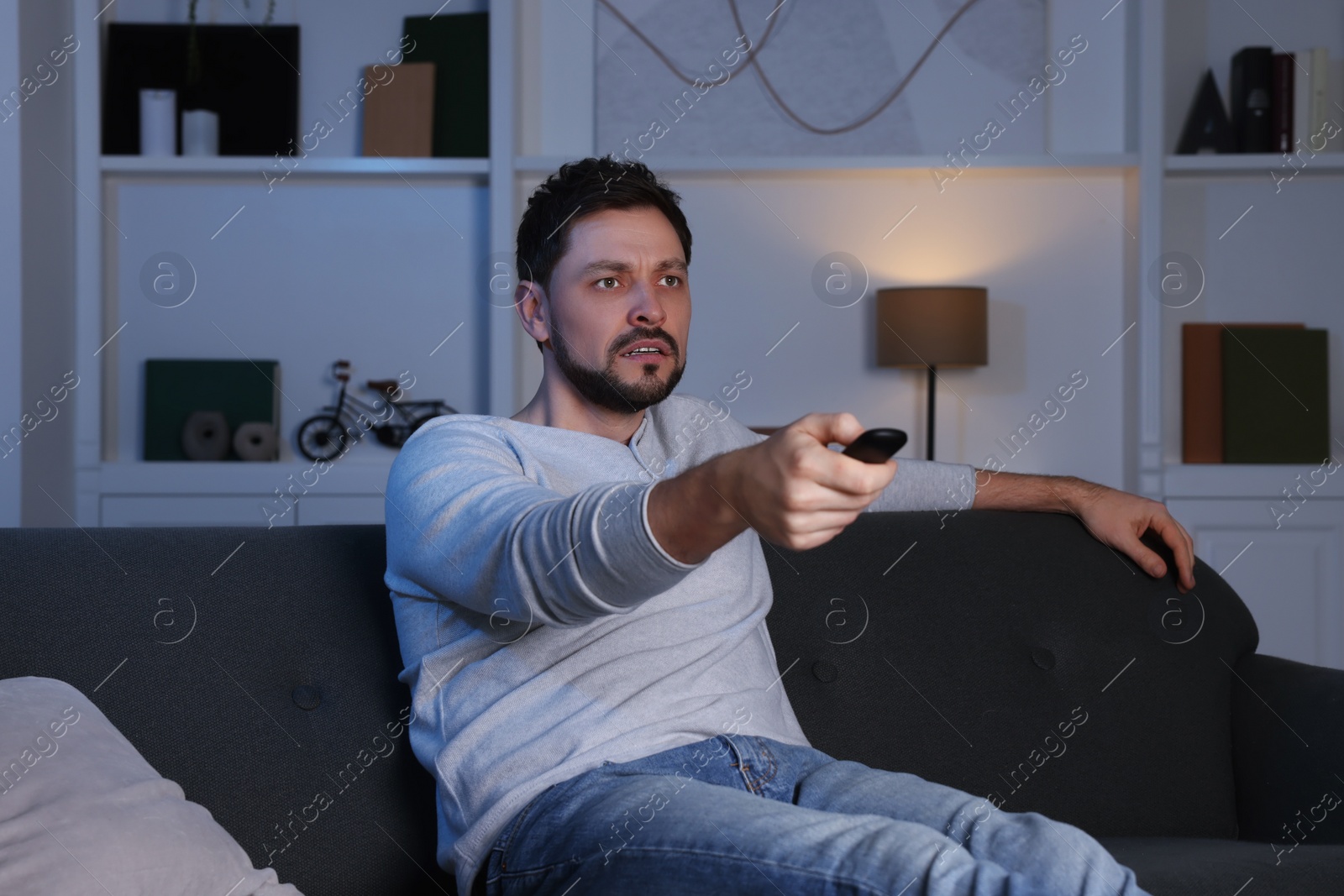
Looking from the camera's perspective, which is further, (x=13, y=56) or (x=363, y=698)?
(x=13, y=56)

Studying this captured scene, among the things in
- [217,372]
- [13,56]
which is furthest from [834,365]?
[13,56]

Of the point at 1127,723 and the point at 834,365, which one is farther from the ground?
the point at 834,365

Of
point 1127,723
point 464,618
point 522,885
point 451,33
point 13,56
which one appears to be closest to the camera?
point 522,885

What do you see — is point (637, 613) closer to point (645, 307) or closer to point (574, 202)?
point (645, 307)

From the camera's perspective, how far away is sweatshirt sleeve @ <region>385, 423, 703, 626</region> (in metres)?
0.89

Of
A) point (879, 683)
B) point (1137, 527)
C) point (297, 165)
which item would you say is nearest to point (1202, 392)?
point (1137, 527)

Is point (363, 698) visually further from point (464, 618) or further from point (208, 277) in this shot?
point (208, 277)

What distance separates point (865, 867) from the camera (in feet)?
3.07

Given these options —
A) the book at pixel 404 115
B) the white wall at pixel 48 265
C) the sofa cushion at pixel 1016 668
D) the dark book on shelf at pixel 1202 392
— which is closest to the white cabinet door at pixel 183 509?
the white wall at pixel 48 265

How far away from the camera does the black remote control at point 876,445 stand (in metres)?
0.73

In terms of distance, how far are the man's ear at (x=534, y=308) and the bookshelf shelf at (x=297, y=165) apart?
1.87 m

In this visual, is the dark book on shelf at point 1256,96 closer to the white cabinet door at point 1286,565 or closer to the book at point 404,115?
the white cabinet door at point 1286,565

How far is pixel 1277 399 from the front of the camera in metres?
3.35

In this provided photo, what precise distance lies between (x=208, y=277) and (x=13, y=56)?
774 millimetres
